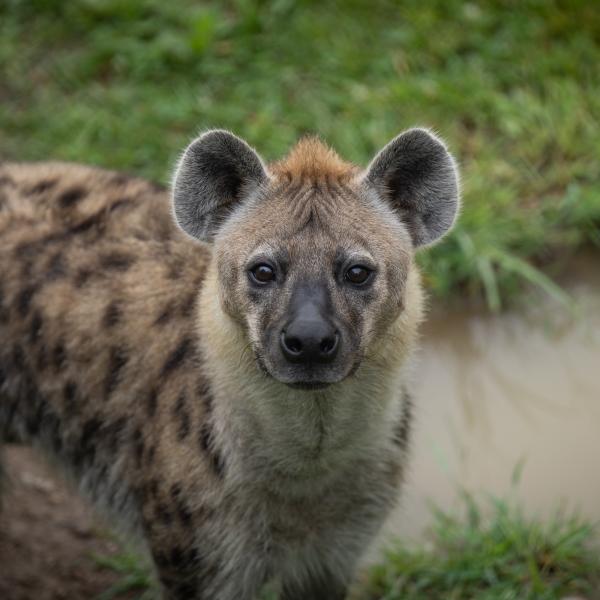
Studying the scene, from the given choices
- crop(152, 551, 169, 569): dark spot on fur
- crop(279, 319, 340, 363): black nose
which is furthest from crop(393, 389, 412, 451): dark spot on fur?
crop(152, 551, 169, 569): dark spot on fur

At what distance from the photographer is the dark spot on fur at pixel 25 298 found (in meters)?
4.20

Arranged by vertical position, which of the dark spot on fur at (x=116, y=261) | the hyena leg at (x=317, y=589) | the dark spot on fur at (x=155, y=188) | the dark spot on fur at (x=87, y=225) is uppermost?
the dark spot on fur at (x=155, y=188)

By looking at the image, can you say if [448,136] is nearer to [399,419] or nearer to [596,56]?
[596,56]

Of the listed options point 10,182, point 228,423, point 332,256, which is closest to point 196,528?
point 228,423

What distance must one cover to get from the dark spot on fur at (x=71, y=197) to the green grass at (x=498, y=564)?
5.79ft

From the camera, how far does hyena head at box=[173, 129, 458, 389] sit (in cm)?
328

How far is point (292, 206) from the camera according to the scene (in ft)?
11.5

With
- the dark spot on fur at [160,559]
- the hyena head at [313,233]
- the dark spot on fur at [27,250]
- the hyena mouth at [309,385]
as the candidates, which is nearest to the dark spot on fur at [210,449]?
the dark spot on fur at [160,559]

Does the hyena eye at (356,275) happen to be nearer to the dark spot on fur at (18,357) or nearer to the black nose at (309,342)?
the black nose at (309,342)

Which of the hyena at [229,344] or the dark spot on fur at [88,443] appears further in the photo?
the dark spot on fur at [88,443]

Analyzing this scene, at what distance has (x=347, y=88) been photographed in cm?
668

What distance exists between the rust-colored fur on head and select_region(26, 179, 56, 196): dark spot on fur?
1.01 m

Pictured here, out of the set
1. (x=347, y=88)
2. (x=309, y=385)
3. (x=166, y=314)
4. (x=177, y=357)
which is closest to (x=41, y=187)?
(x=166, y=314)

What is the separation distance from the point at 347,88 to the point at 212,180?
3133 mm
